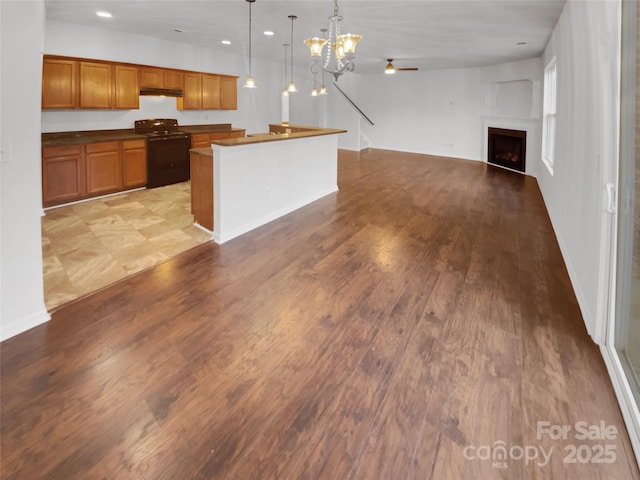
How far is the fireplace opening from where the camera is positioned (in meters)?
8.98

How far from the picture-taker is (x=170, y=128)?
24.6 ft

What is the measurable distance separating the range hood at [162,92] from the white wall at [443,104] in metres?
6.45

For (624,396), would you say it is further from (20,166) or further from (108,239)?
(108,239)

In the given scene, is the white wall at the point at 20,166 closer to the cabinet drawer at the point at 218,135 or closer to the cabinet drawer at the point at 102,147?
the cabinet drawer at the point at 102,147

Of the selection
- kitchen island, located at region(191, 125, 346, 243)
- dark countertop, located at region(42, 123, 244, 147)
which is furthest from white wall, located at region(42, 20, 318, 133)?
kitchen island, located at region(191, 125, 346, 243)

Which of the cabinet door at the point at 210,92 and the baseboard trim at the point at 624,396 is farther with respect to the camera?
the cabinet door at the point at 210,92

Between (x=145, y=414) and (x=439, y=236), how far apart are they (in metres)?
3.73

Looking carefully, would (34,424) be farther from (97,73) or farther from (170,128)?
(170,128)

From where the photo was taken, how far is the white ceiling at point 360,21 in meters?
4.55

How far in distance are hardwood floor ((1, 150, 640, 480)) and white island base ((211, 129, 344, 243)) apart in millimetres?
685

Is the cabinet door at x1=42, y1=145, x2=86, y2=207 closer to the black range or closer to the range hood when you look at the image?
the black range

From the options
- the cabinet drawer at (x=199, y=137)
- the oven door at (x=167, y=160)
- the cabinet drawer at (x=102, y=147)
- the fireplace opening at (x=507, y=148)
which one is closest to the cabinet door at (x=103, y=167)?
the cabinet drawer at (x=102, y=147)

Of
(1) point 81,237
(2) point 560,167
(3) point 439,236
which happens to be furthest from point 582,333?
(1) point 81,237

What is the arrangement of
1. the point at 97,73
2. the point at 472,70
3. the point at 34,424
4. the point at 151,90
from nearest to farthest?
the point at 34,424 < the point at 97,73 < the point at 151,90 < the point at 472,70
